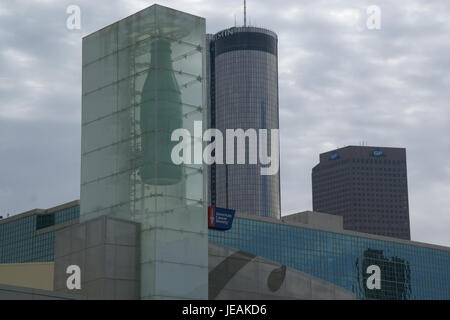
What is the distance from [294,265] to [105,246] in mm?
138433

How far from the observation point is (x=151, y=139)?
4831 cm

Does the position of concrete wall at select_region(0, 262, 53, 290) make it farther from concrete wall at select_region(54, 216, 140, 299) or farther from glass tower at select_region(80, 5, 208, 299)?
concrete wall at select_region(54, 216, 140, 299)

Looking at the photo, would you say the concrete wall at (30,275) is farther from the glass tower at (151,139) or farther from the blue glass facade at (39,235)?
the blue glass facade at (39,235)

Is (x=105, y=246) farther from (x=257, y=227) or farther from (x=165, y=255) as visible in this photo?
(x=257, y=227)

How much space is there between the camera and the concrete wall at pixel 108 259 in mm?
46594

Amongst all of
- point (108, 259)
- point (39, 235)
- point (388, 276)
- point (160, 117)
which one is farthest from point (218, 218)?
point (388, 276)

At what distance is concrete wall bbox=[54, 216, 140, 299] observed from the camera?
46594 mm

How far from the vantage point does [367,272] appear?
7539 inches

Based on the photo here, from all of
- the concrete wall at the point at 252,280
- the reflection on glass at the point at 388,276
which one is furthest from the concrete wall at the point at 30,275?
the reflection on glass at the point at 388,276

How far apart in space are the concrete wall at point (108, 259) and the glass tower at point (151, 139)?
631 mm

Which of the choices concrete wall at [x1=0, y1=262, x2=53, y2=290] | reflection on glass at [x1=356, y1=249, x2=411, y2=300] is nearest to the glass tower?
concrete wall at [x1=0, y1=262, x2=53, y2=290]
